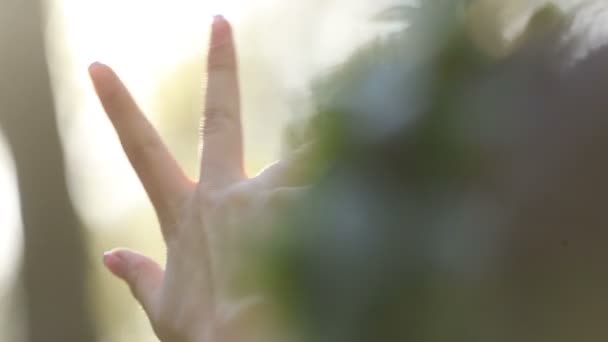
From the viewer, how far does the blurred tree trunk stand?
2.30 feet

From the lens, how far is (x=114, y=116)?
0.47 meters

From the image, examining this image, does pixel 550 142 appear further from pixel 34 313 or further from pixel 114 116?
pixel 34 313

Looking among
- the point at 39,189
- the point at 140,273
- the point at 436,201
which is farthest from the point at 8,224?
the point at 436,201

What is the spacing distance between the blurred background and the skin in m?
0.10

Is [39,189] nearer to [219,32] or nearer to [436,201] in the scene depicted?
[219,32]

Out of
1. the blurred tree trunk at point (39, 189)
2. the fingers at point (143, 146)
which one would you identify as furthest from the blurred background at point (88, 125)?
the fingers at point (143, 146)

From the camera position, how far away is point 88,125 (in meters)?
0.69

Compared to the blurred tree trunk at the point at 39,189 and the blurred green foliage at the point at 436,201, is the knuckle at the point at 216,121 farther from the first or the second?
the blurred tree trunk at the point at 39,189

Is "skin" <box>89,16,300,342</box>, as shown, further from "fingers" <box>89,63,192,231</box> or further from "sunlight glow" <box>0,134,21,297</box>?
"sunlight glow" <box>0,134,21,297</box>

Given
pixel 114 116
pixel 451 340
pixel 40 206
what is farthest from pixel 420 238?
pixel 40 206

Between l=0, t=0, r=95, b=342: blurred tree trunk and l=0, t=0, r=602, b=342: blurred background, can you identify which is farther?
l=0, t=0, r=95, b=342: blurred tree trunk

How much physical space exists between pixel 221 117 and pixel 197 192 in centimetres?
4

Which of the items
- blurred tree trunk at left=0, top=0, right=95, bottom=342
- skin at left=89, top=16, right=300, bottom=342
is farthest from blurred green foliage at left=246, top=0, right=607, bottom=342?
blurred tree trunk at left=0, top=0, right=95, bottom=342

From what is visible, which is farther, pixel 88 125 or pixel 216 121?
pixel 88 125
